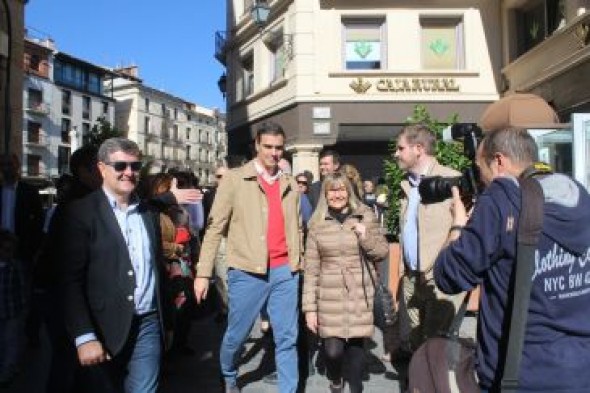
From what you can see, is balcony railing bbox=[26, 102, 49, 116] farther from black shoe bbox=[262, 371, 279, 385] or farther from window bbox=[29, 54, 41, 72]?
black shoe bbox=[262, 371, 279, 385]

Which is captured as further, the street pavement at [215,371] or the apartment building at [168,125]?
the apartment building at [168,125]

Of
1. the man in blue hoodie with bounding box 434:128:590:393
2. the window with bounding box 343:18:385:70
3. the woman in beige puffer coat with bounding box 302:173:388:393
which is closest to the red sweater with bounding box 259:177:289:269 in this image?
the woman in beige puffer coat with bounding box 302:173:388:393

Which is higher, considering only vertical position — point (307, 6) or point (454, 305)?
point (307, 6)

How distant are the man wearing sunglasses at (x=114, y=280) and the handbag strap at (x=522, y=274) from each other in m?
2.02

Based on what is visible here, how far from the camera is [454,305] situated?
4.88 metres

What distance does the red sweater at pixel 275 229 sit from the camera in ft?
17.4

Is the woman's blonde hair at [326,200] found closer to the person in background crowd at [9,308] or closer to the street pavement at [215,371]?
the street pavement at [215,371]

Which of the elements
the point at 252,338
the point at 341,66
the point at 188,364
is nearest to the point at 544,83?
the point at 341,66

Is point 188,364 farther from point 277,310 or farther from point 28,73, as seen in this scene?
point 28,73

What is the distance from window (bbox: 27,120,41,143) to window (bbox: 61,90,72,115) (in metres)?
6.44

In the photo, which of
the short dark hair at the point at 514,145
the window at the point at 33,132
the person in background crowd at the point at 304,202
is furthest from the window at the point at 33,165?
the short dark hair at the point at 514,145

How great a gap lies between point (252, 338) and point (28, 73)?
233 ft

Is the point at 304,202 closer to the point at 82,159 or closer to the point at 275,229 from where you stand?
the point at 275,229

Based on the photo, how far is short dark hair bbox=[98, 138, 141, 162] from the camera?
3.82m
